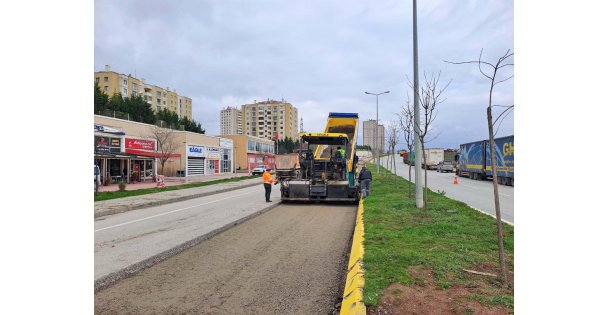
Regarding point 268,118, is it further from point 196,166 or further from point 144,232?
point 144,232

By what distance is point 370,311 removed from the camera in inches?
149

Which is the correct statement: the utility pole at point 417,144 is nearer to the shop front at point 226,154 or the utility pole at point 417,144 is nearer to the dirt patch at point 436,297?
the dirt patch at point 436,297

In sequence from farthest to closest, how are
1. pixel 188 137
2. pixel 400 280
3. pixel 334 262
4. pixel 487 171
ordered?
pixel 188 137, pixel 487 171, pixel 334 262, pixel 400 280

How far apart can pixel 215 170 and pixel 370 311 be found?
50.7m

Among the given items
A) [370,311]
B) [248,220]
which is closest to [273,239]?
[248,220]

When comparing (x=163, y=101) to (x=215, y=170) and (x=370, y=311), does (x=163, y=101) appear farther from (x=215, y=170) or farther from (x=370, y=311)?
(x=370, y=311)

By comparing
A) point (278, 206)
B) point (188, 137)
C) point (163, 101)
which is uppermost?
point (163, 101)

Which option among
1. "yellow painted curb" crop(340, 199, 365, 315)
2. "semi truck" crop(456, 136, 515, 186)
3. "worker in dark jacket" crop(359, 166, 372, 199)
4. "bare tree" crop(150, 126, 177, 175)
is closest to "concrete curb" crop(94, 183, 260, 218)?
"worker in dark jacket" crop(359, 166, 372, 199)

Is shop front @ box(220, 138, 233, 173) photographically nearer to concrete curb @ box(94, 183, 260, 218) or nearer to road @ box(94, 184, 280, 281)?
concrete curb @ box(94, 183, 260, 218)

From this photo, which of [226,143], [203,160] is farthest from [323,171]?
[226,143]

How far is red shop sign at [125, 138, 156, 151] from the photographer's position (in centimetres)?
3375

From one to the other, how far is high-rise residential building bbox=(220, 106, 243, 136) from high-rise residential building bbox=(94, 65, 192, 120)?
84.6 ft

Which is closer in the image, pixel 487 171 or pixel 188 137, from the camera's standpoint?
pixel 487 171

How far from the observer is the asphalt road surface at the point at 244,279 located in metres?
4.43
